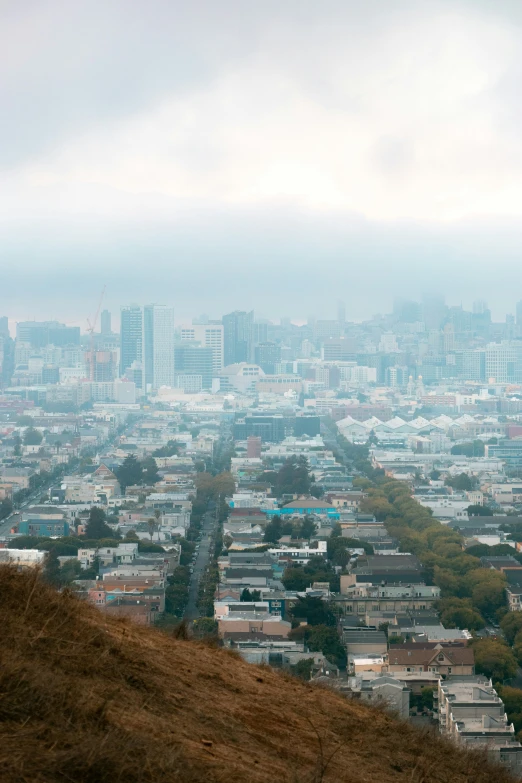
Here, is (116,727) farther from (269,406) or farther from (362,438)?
(269,406)

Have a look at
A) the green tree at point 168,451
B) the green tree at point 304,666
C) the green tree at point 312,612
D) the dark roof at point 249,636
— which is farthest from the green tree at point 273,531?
the green tree at point 168,451

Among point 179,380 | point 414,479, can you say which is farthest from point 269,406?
point 414,479

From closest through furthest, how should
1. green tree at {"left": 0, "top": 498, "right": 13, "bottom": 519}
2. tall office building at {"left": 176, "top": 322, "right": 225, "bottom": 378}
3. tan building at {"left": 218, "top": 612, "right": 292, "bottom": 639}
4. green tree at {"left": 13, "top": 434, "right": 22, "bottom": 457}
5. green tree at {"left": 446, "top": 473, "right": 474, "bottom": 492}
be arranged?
tan building at {"left": 218, "top": 612, "right": 292, "bottom": 639}, green tree at {"left": 0, "top": 498, "right": 13, "bottom": 519}, green tree at {"left": 446, "top": 473, "right": 474, "bottom": 492}, green tree at {"left": 13, "top": 434, "right": 22, "bottom": 457}, tall office building at {"left": 176, "top": 322, "right": 225, "bottom": 378}

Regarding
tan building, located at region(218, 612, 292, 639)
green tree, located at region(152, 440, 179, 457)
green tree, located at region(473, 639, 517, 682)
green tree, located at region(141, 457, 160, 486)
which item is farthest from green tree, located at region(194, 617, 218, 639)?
green tree, located at region(152, 440, 179, 457)

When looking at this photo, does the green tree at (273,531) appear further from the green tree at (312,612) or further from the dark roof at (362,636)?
the dark roof at (362,636)

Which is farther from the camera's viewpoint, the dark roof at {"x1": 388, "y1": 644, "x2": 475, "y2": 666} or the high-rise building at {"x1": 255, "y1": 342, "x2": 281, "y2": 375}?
the high-rise building at {"x1": 255, "y1": 342, "x2": 281, "y2": 375}

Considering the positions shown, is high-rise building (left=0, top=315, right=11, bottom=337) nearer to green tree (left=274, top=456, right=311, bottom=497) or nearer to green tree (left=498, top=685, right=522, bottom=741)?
green tree (left=274, top=456, right=311, bottom=497)
